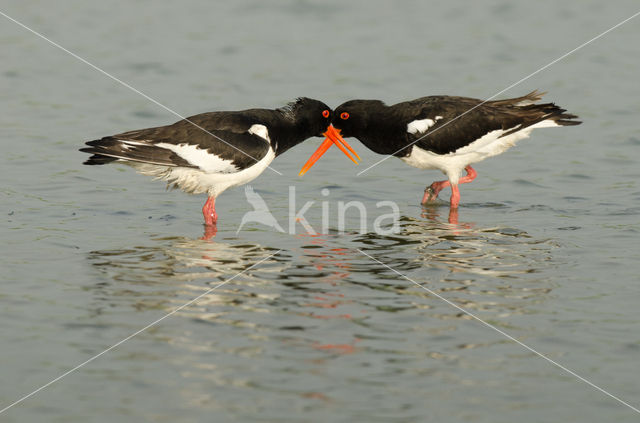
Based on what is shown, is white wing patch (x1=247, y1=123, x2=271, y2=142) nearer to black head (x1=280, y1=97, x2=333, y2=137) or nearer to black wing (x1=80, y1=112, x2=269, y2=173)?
black wing (x1=80, y1=112, x2=269, y2=173)

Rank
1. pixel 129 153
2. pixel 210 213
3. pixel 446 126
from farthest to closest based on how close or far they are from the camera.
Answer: pixel 446 126 → pixel 210 213 → pixel 129 153

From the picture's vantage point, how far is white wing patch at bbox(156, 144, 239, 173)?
10750 mm

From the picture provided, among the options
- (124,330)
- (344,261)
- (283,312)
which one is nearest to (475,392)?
(283,312)

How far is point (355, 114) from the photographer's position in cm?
1261

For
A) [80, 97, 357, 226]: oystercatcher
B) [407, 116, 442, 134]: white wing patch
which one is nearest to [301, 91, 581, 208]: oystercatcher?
[407, 116, 442, 134]: white wing patch

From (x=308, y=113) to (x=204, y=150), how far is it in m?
1.86

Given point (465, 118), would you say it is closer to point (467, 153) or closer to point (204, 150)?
point (467, 153)

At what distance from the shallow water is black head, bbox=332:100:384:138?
0.89 meters

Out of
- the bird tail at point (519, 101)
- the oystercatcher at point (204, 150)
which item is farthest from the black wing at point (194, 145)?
the bird tail at point (519, 101)

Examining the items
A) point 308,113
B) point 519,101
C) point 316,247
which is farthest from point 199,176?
point 519,101

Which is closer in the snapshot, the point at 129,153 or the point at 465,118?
the point at 129,153

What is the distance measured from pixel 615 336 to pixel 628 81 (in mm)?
11666

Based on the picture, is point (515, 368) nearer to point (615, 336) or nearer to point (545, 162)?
point (615, 336)

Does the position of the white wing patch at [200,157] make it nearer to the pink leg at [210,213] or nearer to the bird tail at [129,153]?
the bird tail at [129,153]
